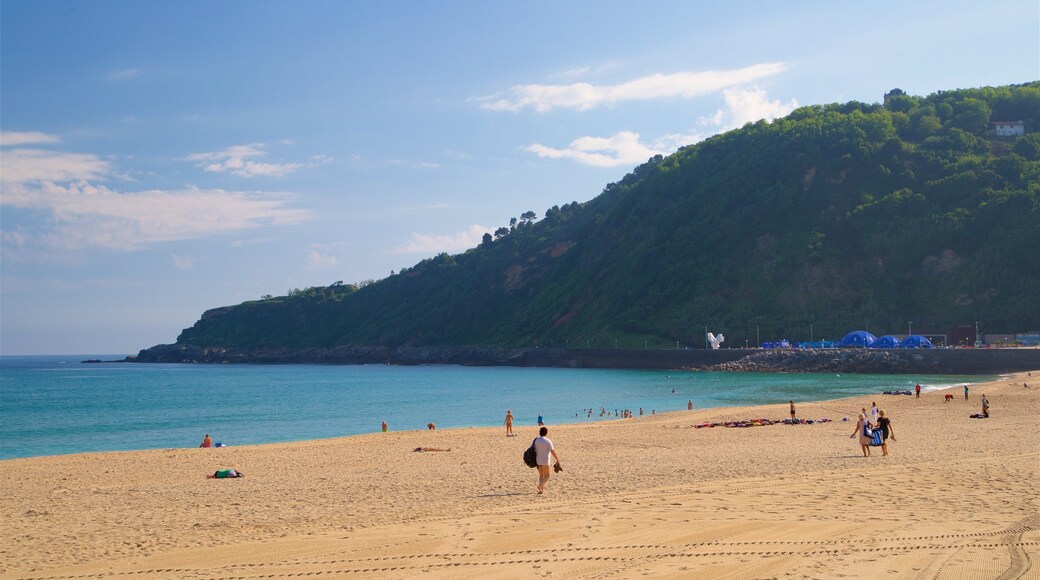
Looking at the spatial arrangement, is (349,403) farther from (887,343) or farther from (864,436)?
(887,343)

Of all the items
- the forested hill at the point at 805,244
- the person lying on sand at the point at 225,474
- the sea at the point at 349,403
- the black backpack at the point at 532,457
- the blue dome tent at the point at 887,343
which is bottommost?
the sea at the point at 349,403

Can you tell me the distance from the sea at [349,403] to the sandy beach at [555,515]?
50.9ft

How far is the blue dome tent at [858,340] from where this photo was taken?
80.9 meters

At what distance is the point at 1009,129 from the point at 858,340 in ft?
179

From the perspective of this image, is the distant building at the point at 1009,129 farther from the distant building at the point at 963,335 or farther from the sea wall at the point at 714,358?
the sea wall at the point at 714,358

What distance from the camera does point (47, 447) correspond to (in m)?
33.8

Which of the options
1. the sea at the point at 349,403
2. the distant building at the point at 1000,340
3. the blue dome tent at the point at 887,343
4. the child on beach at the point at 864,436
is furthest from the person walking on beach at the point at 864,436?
the distant building at the point at 1000,340

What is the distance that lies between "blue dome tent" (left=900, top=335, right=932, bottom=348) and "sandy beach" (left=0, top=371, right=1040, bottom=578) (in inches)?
2234

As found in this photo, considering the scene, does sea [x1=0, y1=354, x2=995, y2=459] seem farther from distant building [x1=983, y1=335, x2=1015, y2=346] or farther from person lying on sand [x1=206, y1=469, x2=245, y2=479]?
person lying on sand [x1=206, y1=469, x2=245, y2=479]

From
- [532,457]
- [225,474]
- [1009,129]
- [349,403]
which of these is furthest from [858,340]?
[532,457]

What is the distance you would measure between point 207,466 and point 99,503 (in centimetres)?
688

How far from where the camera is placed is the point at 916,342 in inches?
3002

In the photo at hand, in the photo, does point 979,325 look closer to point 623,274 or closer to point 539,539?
point 623,274

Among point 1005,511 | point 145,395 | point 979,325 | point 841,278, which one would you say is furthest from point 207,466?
point 841,278
